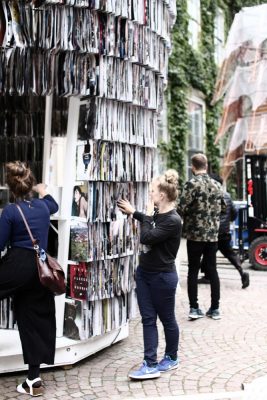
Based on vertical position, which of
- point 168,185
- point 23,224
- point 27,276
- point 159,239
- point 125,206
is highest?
point 168,185

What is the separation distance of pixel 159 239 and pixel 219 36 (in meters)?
17.8

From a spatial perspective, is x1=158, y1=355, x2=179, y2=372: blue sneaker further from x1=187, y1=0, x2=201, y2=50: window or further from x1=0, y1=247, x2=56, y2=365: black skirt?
x1=187, y1=0, x2=201, y2=50: window

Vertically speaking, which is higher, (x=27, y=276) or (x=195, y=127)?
(x=195, y=127)

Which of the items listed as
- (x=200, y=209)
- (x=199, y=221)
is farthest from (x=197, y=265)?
(x=200, y=209)

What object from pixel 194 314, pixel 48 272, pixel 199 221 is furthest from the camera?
pixel 194 314

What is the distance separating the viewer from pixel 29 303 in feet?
13.4

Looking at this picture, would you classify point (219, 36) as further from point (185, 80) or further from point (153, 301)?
point (153, 301)

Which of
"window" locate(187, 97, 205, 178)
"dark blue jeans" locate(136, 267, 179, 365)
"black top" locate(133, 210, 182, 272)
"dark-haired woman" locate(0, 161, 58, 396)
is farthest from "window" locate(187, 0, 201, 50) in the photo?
"dark-haired woman" locate(0, 161, 58, 396)

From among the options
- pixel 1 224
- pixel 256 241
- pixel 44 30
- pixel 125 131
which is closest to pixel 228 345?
pixel 125 131

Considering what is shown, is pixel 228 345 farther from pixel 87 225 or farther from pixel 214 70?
pixel 214 70

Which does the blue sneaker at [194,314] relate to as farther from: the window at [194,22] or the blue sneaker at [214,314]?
the window at [194,22]

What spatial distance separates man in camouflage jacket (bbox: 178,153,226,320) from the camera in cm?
617

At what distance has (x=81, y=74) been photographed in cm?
446

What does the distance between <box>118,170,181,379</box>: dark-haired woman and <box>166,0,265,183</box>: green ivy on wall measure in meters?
12.1
